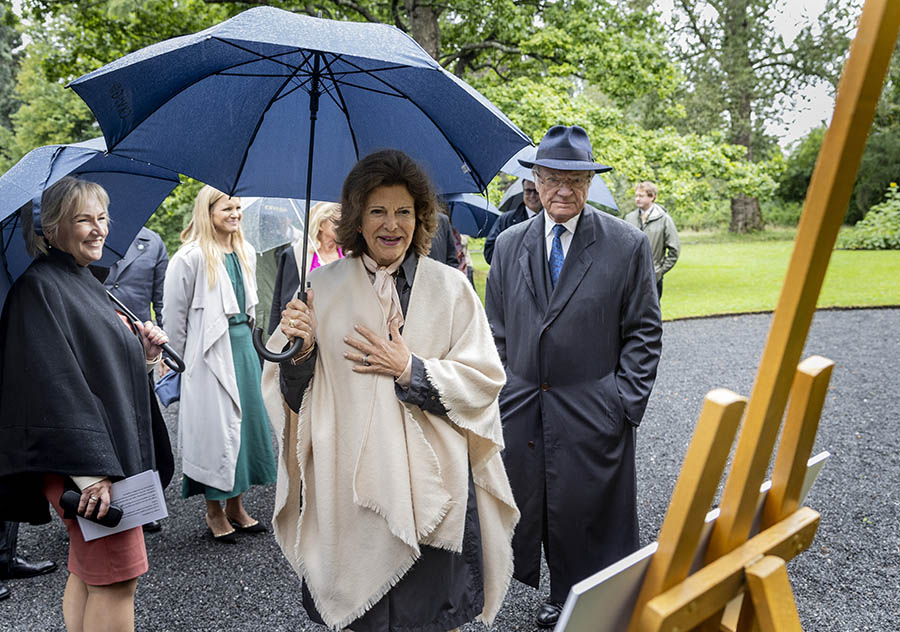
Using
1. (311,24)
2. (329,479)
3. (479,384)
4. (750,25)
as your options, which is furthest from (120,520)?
(750,25)

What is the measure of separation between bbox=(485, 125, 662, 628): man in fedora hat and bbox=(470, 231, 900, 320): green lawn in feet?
21.2

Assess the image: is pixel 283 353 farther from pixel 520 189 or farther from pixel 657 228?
pixel 657 228

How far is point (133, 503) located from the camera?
2471 mm

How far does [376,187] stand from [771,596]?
1.63 metres

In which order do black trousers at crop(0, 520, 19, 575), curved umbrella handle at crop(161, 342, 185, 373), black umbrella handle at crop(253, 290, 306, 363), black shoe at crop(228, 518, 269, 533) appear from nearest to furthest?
black umbrella handle at crop(253, 290, 306, 363)
curved umbrella handle at crop(161, 342, 185, 373)
black trousers at crop(0, 520, 19, 575)
black shoe at crop(228, 518, 269, 533)

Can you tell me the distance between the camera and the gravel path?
140 inches

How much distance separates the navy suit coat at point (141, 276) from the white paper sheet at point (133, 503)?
346 cm

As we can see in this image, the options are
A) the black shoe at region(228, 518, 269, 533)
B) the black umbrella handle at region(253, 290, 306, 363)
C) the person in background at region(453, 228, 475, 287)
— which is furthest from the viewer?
the person in background at region(453, 228, 475, 287)

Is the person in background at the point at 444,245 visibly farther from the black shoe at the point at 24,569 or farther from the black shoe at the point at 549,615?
the black shoe at the point at 24,569

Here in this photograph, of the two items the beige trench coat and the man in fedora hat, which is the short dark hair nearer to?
the man in fedora hat

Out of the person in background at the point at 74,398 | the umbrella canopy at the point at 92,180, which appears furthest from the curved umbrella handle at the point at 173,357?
the umbrella canopy at the point at 92,180

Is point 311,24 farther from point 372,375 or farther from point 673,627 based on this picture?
point 673,627

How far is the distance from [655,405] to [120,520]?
6006 mm

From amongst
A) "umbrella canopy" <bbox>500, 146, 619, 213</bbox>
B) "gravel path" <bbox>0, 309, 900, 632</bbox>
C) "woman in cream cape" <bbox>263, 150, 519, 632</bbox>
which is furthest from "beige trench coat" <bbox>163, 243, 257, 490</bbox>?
"umbrella canopy" <bbox>500, 146, 619, 213</bbox>
